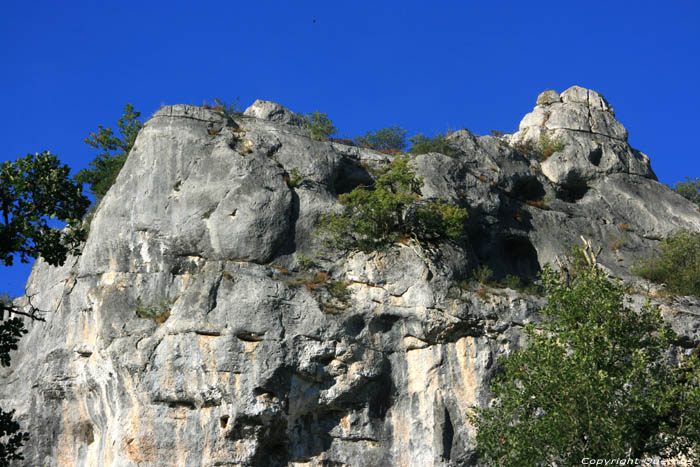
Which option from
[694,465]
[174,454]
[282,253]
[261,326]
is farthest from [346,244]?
[694,465]

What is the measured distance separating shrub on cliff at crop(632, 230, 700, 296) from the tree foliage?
19279 mm

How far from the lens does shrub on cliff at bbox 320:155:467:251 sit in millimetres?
27109

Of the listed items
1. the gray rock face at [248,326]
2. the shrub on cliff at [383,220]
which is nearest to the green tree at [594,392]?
the gray rock face at [248,326]

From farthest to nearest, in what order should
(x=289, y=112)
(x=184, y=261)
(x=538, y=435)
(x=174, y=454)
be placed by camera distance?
(x=289, y=112) → (x=184, y=261) → (x=174, y=454) → (x=538, y=435)

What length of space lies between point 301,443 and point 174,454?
3483mm

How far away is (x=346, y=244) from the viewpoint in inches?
1083

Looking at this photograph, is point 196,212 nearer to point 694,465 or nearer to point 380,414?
point 380,414

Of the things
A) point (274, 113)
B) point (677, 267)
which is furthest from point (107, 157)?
point (677, 267)

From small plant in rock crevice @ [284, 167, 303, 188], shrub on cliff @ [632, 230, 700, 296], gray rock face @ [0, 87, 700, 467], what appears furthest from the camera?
shrub on cliff @ [632, 230, 700, 296]

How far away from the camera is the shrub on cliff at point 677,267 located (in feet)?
93.8

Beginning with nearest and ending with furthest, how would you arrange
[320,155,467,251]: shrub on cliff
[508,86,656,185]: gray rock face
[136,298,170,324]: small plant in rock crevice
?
[136,298,170,324]: small plant in rock crevice < [320,155,467,251]: shrub on cliff < [508,86,656,185]: gray rock face

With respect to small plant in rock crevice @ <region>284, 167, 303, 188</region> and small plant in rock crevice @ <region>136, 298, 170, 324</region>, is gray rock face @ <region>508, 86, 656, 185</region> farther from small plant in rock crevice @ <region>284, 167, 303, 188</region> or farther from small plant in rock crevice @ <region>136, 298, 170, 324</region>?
small plant in rock crevice @ <region>136, 298, 170, 324</region>

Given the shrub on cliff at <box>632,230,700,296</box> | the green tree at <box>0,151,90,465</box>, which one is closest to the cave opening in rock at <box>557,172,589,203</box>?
the shrub on cliff at <box>632,230,700,296</box>

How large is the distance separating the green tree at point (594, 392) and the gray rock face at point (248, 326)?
391 centimetres
